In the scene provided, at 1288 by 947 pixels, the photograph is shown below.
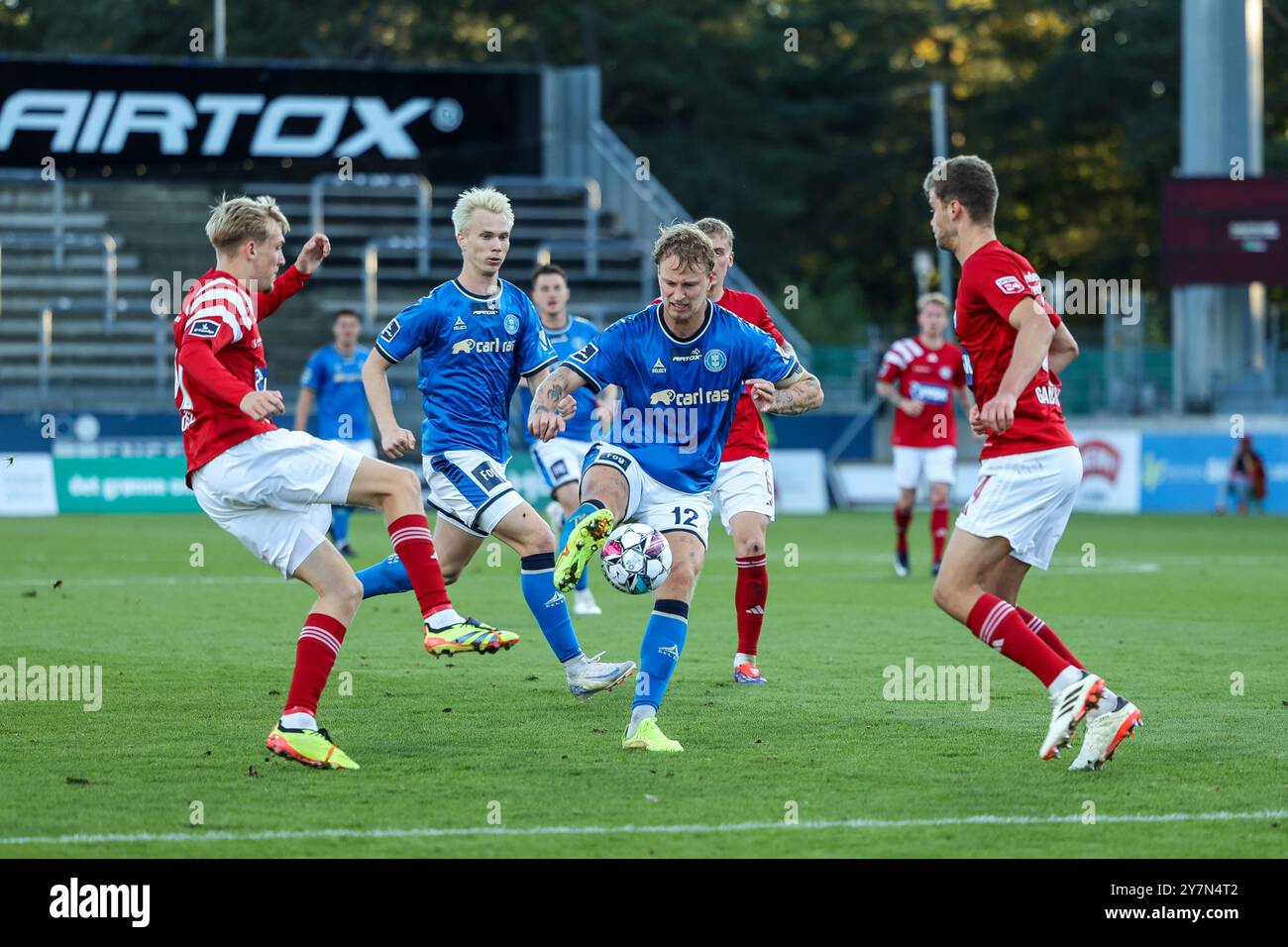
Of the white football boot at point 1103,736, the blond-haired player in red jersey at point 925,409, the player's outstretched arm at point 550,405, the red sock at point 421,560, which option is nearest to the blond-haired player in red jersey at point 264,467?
the red sock at point 421,560

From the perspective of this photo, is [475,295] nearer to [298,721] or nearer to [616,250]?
[298,721]

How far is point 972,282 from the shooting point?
23.1 ft

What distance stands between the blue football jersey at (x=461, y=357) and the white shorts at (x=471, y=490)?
A: 0.23ft

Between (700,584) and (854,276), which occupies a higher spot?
(854,276)

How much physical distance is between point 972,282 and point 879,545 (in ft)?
43.0

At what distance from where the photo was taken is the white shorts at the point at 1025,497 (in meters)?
7.06

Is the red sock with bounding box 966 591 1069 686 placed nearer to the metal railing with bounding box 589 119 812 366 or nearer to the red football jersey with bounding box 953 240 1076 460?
the red football jersey with bounding box 953 240 1076 460

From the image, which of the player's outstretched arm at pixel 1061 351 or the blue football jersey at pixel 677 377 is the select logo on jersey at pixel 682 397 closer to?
the blue football jersey at pixel 677 377

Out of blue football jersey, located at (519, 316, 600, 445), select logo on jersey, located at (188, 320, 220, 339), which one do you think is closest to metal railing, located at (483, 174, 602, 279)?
blue football jersey, located at (519, 316, 600, 445)
